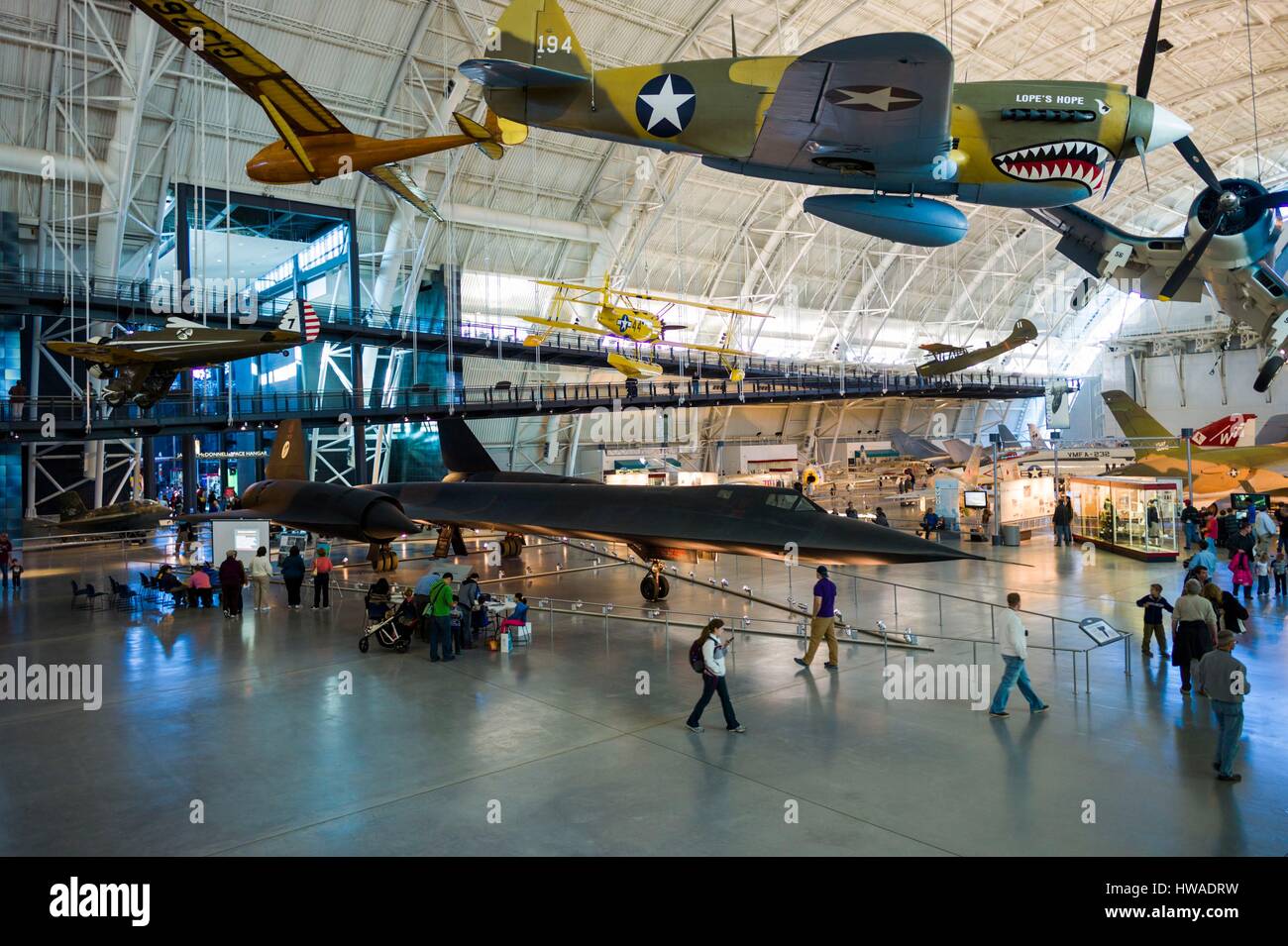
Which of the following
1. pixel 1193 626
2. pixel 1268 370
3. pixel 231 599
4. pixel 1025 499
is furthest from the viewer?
pixel 1025 499

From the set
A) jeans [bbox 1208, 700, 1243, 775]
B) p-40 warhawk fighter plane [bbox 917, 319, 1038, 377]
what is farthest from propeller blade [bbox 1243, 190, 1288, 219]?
p-40 warhawk fighter plane [bbox 917, 319, 1038, 377]

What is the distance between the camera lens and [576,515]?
15250mm

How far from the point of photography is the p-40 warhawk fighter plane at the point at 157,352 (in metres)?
14.5

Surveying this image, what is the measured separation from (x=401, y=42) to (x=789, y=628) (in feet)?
86.9

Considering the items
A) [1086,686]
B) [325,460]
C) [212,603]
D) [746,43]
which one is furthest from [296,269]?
[1086,686]

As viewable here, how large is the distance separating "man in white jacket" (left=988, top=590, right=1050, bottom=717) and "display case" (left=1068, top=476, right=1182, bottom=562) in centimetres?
1267

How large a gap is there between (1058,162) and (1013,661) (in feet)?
15.8

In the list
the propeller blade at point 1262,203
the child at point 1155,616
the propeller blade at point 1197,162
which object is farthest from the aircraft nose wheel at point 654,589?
the propeller blade at point 1262,203

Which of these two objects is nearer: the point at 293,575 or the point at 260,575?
the point at 293,575

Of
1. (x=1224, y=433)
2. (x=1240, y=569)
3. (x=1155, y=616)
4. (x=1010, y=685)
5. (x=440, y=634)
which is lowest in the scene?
(x=1010, y=685)

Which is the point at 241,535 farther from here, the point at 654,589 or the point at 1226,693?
the point at 1226,693

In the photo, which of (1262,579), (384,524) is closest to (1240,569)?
(1262,579)

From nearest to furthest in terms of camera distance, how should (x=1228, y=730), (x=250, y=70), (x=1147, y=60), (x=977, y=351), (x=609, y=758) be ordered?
(x=1228, y=730) < (x=609, y=758) < (x=1147, y=60) < (x=250, y=70) < (x=977, y=351)
